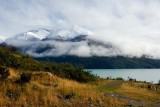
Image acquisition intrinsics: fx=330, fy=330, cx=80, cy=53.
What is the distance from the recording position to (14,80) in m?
22.8

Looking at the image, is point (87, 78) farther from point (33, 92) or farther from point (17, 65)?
point (33, 92)

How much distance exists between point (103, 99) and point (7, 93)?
6369 mm

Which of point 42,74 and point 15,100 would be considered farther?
point 42,74

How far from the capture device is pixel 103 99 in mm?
22062

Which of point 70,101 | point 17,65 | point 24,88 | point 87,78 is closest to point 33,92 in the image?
point 24,88

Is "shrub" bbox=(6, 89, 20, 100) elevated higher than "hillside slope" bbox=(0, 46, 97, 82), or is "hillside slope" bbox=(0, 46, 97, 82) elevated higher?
"hillside slope" bbox=(0, 46, 97, 82)

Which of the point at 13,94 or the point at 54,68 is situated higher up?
the point at 54,68

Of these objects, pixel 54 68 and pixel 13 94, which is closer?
pixel 13 94

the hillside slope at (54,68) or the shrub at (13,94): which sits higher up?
the hillside slope at (54,68)

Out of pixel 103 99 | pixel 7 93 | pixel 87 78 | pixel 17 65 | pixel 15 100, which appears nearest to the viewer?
pixel 15 100

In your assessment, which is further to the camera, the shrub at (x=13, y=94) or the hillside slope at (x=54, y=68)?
the hillside slope at (x=54, y=68)

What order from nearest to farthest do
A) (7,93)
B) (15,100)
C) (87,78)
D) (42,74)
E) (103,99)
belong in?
(15,100) < (7,93) < (103,99) < (42,74) < (87,78)

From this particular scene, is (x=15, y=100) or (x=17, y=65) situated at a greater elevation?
(x=17, y=65)

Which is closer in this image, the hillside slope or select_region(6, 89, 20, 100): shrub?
select_region(6, 89, 20, 100): shrub
